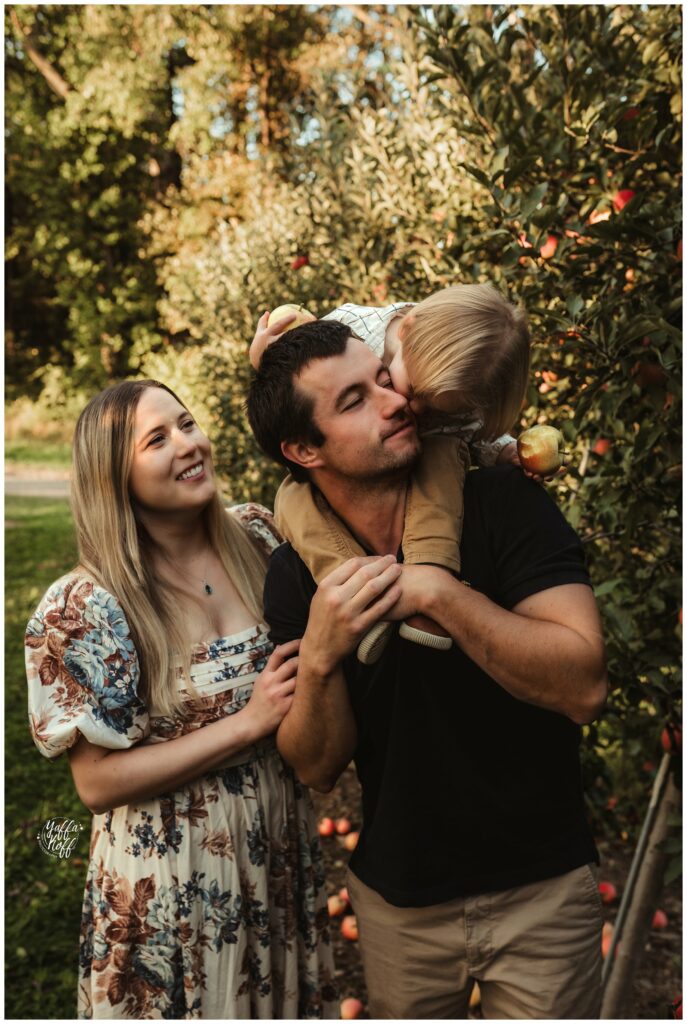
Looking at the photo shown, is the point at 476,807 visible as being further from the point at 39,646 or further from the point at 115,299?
the point at 115,299

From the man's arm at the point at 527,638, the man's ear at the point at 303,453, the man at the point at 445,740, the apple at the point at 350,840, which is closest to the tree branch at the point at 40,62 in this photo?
the apple at the point at 350,840

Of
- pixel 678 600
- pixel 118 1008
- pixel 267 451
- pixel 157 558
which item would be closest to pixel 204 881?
pixel 118 1008

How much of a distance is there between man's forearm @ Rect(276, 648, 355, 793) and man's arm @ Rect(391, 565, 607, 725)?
10.0 inches

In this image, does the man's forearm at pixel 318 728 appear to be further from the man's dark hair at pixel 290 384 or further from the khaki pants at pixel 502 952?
Answer: the man's dark hair at pixel 290 384

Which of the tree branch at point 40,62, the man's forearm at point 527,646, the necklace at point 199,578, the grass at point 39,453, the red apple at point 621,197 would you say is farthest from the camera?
the grass at point 39,453

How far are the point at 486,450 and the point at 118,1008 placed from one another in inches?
59.8

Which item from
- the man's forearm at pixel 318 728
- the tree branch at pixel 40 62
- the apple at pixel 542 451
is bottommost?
the man's forearm at pixel 318 728

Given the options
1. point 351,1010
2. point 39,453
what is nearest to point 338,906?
point 351,1010

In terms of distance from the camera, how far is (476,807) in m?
1.73

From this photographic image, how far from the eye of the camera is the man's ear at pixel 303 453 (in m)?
1.79

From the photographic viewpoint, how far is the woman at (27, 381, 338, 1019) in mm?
1860

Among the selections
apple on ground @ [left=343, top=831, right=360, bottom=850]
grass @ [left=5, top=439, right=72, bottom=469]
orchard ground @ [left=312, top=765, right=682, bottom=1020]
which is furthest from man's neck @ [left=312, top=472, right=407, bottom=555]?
grass @ [left=5, top=439, right=72, bottom=469]

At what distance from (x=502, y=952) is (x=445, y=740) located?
0.45 m

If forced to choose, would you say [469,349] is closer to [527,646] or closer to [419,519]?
[419,519]
